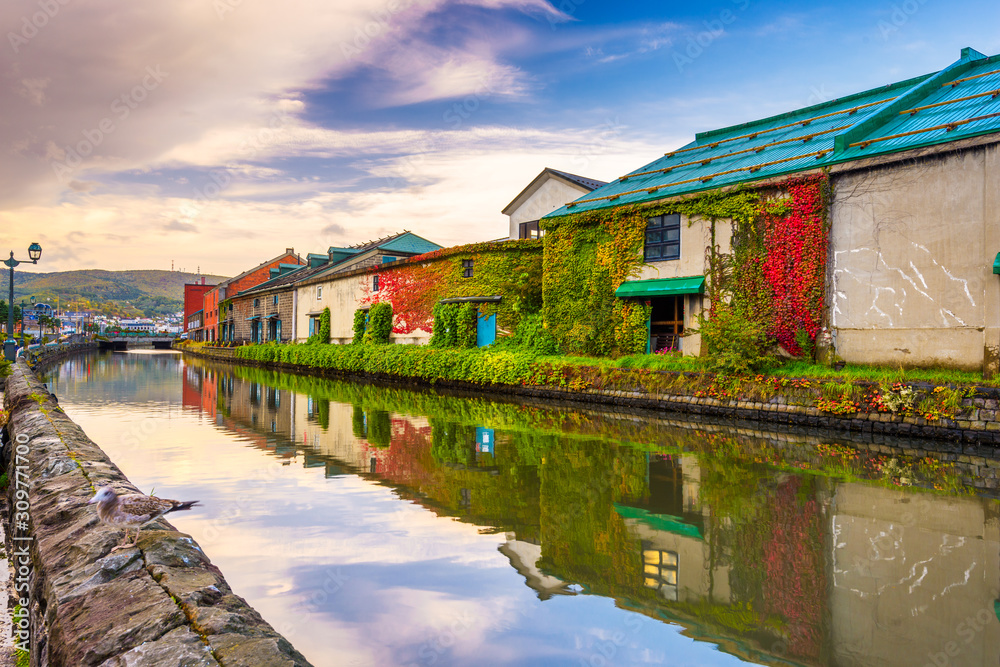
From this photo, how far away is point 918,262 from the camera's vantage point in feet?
43.8

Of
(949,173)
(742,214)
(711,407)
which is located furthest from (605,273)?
(949,173)

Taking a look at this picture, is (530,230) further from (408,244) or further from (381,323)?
(408,244)

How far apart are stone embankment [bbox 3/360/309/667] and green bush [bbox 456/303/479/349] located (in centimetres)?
1893

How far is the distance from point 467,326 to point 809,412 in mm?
14294

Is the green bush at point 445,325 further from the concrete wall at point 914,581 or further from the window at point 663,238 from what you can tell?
the concrete wall at point 914,581

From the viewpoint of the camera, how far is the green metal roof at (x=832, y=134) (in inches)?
554

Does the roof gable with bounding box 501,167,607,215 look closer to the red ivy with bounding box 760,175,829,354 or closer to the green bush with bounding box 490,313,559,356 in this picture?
the green bush with bounding box 490,313,559,356

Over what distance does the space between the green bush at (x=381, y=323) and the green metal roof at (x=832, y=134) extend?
11.5 meters

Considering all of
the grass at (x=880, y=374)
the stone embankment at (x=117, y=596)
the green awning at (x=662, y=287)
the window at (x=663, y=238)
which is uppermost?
the window at (x=663, y=238)

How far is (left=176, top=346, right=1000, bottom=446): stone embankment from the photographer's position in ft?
34.3

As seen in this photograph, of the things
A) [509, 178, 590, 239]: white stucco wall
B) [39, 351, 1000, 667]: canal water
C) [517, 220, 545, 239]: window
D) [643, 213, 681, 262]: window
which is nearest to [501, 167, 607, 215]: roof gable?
[509, 178, 590, 239]: white stucco wall

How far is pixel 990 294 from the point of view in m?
12.2

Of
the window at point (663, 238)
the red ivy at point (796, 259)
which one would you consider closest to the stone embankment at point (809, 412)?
the red ivy at point (796, 259)

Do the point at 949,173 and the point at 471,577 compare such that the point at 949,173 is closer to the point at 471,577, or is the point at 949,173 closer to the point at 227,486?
the point at 471,577
